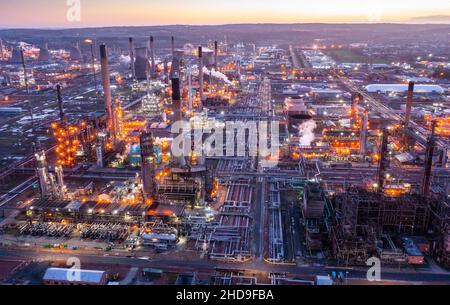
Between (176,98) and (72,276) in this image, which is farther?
(176,98)

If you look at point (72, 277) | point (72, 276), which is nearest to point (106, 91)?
point (72, 276)

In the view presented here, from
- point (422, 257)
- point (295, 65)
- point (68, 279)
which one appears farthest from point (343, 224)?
point (295, 65)

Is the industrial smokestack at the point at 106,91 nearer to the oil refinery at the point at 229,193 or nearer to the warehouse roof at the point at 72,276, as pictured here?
the oil refinery at the point at 229,193

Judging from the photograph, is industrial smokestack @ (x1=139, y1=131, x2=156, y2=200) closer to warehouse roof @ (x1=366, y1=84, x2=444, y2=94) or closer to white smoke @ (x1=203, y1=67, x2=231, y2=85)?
white smoke @ (x1=203, y1=67, x2=231, y2=85)

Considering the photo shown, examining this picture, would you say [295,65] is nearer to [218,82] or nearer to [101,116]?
[218,82]

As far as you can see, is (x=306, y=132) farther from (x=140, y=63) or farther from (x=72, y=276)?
(x=140, y=63)

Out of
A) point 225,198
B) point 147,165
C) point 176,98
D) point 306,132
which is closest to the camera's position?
point 147,165

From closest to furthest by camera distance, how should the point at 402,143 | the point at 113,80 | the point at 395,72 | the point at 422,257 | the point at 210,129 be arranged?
the point at 422,257 → the point at 402,143 → the point at 210,129 → the point at 113,80 → the point at 395,72

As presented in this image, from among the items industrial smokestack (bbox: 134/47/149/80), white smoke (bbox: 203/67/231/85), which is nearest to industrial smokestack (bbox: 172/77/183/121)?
white smoke (bbox: 203/67/231/85)
